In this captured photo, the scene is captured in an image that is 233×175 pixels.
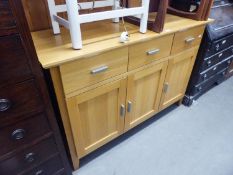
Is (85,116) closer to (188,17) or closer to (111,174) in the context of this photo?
(111,174)

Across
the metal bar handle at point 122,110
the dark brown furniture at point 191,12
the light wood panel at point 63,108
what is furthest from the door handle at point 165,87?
the light wood panel at point 63,108

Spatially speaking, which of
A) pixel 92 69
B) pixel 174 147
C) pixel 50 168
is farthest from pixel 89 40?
pixel 174 147

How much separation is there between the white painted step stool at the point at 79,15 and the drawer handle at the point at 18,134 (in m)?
0.43

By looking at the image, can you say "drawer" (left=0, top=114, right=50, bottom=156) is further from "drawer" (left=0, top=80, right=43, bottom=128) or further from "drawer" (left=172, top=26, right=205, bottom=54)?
"drawer" (left=172, top=26, right=205, bottom=54)

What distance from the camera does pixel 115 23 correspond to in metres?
1.20

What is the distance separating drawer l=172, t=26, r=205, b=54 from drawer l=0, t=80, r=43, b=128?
932mm

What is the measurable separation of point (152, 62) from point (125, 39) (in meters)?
0.31

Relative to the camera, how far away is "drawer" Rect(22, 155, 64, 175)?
0.93 meters

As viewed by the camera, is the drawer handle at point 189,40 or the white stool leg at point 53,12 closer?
the white stool leg at point 53,12

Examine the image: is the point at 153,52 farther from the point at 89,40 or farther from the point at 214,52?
the point at 214,52

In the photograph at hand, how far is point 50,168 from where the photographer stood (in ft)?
3.25

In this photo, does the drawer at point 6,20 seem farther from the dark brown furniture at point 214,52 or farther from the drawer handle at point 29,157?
the dark brown furniture at point 214,52

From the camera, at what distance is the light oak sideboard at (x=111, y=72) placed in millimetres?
854

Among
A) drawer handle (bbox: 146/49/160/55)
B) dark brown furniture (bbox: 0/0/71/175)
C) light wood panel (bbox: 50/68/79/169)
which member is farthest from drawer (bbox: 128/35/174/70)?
dark brown furniture (bbox: 0/0/71/175)
